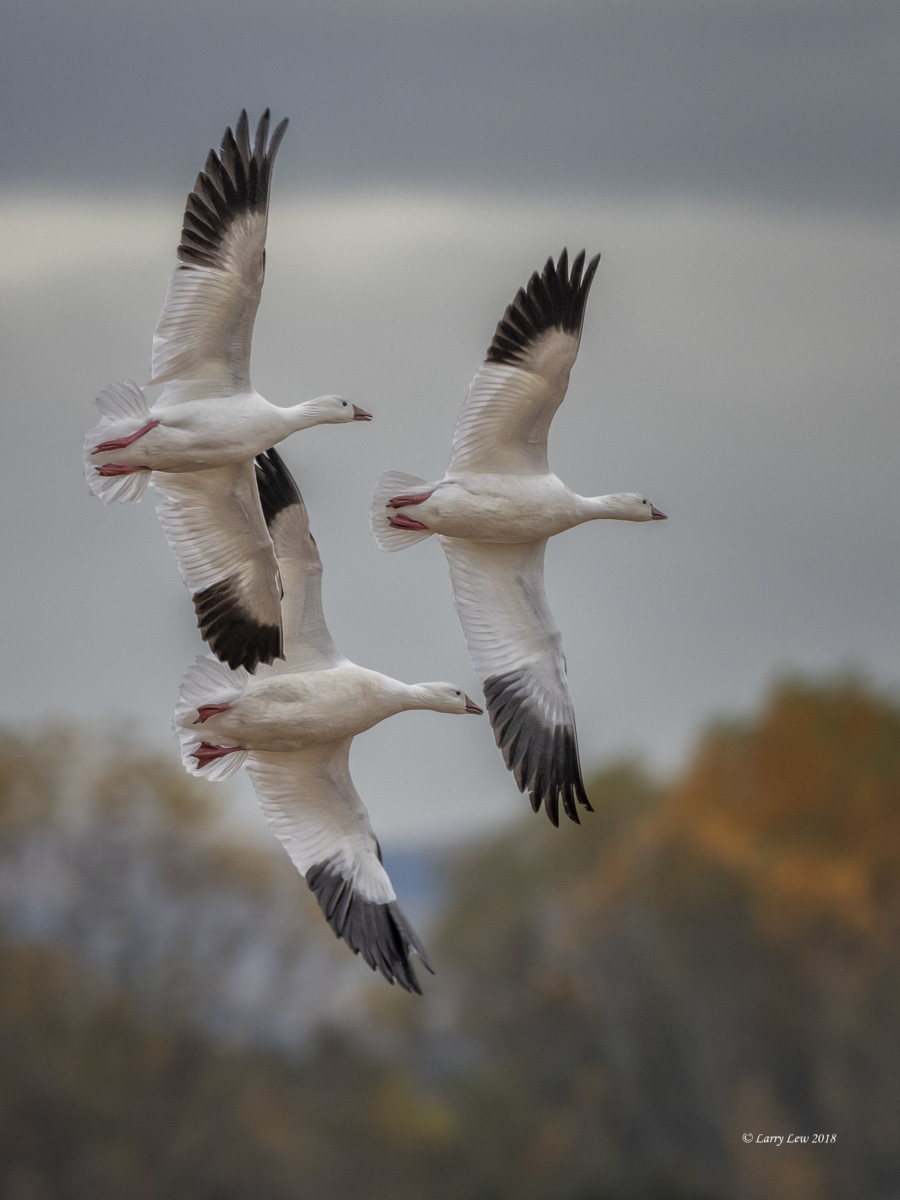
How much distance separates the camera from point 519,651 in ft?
32.6

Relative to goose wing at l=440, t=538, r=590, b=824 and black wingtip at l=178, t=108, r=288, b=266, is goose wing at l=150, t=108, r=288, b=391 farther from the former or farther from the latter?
goose wing at l=440, t=538, r=590, b=824

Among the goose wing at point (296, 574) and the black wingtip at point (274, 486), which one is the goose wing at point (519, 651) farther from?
the black wingtip at point (274, 486)

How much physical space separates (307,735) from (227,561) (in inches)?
33.8

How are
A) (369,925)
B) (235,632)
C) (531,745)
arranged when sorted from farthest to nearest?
(531,745) < (369,925) < (235,632)

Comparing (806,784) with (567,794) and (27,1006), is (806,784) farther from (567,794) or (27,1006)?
(567,794)

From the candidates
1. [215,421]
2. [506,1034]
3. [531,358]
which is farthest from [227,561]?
[506,1034]

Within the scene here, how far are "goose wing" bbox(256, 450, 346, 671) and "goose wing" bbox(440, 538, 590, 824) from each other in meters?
0.87

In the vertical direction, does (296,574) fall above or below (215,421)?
below

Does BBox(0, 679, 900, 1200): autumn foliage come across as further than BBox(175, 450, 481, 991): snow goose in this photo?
Yes

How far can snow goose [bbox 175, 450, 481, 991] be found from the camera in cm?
907

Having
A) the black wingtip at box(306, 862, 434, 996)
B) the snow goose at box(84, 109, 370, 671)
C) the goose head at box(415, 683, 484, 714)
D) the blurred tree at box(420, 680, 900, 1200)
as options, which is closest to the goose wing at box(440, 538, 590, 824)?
the goose head at box(415, 683, 484, 714)

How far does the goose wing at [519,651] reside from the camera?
9836mm

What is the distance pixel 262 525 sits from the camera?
29.1 ft

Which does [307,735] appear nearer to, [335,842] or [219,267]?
[335,842]
